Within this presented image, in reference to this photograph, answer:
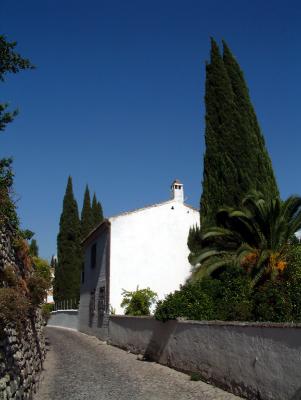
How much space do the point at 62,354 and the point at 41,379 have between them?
5813mm

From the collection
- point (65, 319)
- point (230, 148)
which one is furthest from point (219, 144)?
point (65, 319)

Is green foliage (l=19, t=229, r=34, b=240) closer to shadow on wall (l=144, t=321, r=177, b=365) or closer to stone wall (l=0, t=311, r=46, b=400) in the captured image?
stone wall (l=0, t=311, r=46, b=400)

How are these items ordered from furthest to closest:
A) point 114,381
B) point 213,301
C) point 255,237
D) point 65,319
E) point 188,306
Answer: point 65,319 → point 255,237 → point 213,301 → point 188,306 → point 114,381

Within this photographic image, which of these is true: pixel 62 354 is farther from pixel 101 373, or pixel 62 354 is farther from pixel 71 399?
pixel 71 399

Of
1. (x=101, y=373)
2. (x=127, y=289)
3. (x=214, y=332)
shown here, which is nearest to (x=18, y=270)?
(x=101, y=373)

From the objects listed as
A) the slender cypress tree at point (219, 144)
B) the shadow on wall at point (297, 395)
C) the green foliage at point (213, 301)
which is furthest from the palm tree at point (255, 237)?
the shadow on wall at point (297, 395)

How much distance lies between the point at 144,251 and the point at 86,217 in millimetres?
23375

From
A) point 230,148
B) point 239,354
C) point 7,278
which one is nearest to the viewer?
point 7,278

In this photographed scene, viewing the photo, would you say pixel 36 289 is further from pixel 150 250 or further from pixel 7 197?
pixel 150 250

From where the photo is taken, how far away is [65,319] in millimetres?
37219

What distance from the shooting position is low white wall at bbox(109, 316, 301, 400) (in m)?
7.73

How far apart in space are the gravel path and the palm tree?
14.9 ft

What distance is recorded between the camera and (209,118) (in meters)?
20.9

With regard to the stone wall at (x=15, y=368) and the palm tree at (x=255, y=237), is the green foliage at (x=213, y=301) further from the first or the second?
the stone wall at (x=15, y=368)
